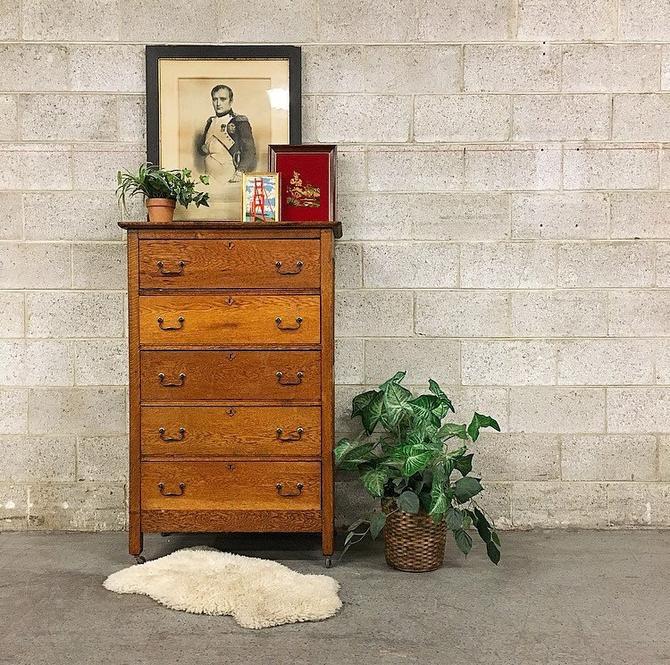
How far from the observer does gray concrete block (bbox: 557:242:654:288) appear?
3312 millimetres

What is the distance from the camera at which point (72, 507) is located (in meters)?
3.34

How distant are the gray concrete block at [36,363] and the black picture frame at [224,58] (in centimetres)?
91

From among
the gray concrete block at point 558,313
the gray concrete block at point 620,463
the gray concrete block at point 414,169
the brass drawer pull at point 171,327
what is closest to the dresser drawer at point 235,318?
the brass drawer pull at point 171,327

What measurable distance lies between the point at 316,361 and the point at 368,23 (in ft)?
4.85

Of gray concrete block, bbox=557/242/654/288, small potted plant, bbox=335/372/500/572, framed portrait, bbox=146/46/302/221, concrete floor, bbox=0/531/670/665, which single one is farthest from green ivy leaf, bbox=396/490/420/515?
framed portrait, bbox=146/46/302/221

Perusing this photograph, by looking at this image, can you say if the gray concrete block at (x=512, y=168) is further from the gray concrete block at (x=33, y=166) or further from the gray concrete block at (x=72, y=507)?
the gray concrete block at (x=72, y=507)

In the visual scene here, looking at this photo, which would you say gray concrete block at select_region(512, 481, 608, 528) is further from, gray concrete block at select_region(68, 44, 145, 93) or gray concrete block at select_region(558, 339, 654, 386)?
gray concrete block at select_region(68, 44, 145, 93)

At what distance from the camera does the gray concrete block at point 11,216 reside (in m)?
3.32

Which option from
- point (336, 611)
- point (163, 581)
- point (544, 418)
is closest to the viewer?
point (336, 611)

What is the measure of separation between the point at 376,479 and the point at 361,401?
41 cm

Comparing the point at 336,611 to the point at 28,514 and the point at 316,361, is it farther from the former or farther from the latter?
the point at 28,514

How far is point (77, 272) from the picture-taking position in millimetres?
3338

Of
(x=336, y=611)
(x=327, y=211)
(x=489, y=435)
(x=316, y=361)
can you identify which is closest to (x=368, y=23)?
(x=327, y=211)

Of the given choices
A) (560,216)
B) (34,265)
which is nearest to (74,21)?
(34,265)
